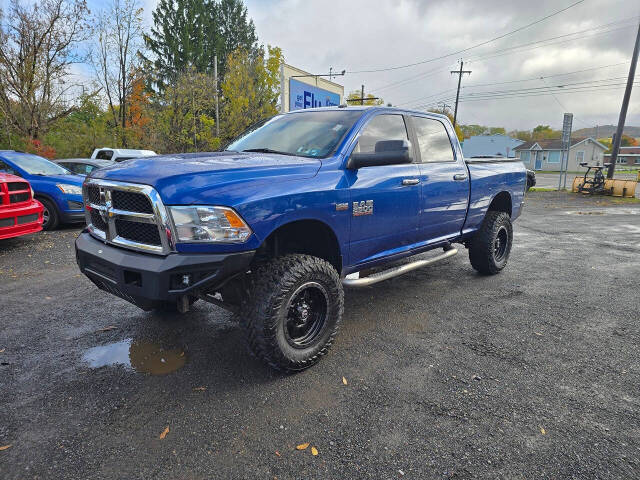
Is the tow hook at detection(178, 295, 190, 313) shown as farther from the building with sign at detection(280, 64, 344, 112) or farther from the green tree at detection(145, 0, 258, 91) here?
the green tree at detection(145, 0, 258, 91)

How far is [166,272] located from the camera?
2371mm

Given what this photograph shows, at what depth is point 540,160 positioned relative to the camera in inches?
2517

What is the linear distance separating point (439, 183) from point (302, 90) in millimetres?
11924

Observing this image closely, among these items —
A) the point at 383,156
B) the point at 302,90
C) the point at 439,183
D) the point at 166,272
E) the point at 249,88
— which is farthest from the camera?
the point at 249,88

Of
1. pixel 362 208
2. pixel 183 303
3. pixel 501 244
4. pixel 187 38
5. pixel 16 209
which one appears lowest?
pixel 501 244

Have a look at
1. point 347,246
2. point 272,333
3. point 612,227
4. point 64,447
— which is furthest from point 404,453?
point 612,227

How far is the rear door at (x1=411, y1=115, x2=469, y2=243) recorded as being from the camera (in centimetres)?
Result: 398

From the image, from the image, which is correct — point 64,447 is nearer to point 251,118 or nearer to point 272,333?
point 272,333

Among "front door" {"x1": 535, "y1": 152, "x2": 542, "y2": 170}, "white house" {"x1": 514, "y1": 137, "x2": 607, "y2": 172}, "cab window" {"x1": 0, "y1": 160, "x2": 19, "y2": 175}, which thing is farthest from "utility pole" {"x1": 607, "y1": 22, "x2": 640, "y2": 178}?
"front door" {"x1": 535, "y1": 152, "x2": 542, "y2": 170}

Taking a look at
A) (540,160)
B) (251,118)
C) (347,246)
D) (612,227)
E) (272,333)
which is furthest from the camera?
(540,160)

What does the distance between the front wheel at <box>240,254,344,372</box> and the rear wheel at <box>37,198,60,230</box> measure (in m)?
7.02

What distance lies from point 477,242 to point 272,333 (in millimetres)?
3491

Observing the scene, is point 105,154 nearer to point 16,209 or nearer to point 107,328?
point 16,209

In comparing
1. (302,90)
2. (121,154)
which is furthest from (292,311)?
(121,154)
